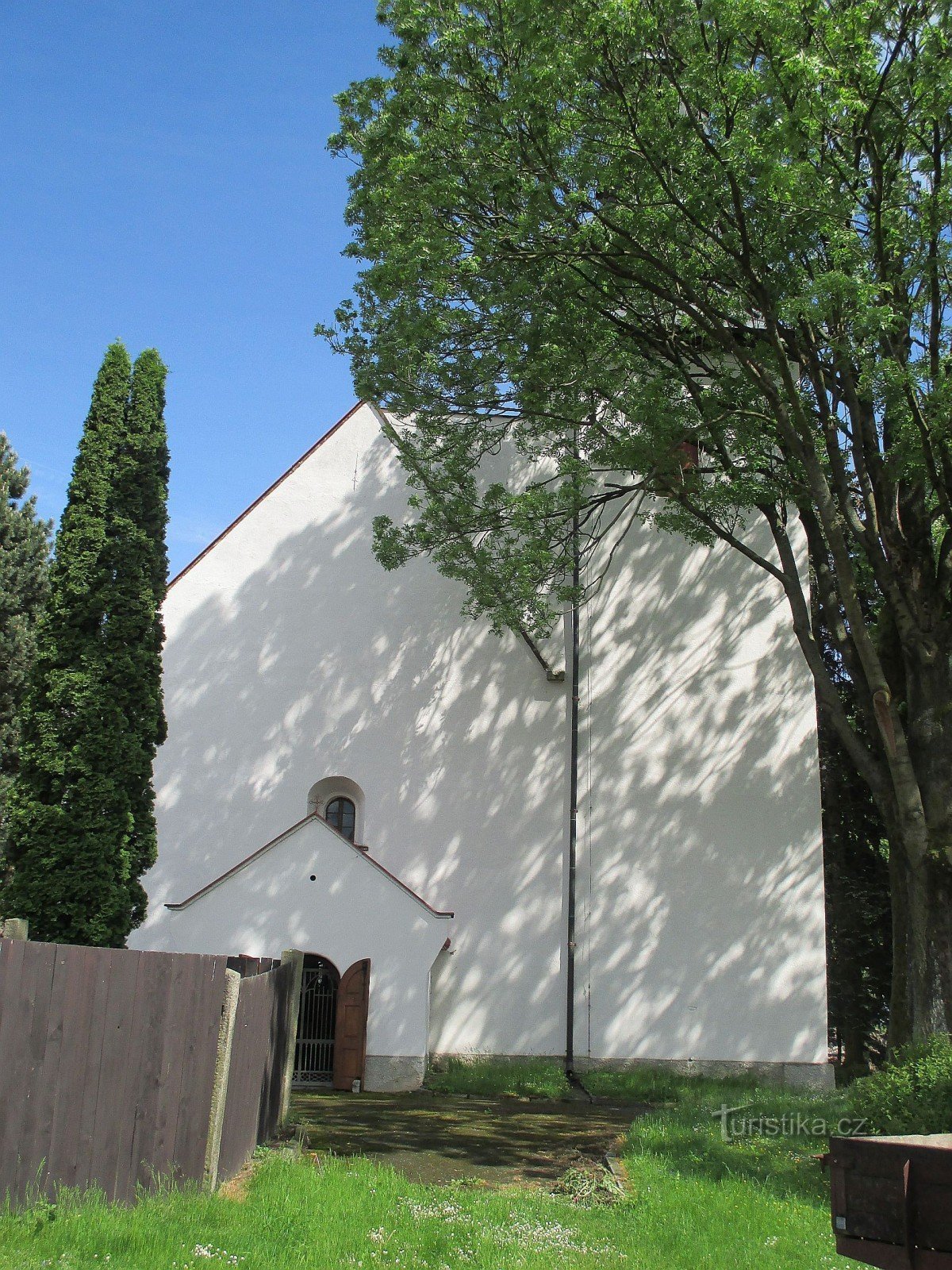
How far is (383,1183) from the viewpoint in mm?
7910

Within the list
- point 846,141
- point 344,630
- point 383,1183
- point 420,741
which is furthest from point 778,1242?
point 344,630

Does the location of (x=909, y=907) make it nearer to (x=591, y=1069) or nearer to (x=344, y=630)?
(x=591, y=1069)

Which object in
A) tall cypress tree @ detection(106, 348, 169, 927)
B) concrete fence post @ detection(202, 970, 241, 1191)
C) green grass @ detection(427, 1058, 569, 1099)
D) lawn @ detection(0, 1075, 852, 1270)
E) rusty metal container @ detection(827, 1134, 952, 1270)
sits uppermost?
tall cypress tree @ detection(106, 348, 169, 927)

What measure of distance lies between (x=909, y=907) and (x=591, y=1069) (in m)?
8.01

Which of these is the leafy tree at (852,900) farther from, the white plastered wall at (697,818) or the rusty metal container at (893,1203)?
the rusty metal container at (893,1203)

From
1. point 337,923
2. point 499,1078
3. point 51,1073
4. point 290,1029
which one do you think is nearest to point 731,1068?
point 499,1078

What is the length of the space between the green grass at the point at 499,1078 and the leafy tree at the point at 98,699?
6074 mm

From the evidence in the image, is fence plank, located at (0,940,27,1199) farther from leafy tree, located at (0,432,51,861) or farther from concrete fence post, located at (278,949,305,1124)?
leafy tree, located at (0,432,51,861)

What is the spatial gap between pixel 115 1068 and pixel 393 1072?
9.38 meters

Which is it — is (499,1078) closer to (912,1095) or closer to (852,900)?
(912,1095)

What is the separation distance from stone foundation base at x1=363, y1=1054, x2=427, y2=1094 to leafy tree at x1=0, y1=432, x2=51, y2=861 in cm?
944

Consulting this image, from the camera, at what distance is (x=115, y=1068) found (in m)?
6.64

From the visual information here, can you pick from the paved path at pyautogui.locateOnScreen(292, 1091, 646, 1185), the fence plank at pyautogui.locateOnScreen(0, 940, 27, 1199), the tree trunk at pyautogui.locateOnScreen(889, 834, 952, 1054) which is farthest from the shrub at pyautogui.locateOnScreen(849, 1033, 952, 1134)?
the fence plank at pyautogui.locateOnScreen(0, 940, 27, 1199)

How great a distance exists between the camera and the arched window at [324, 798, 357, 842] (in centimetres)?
1809
